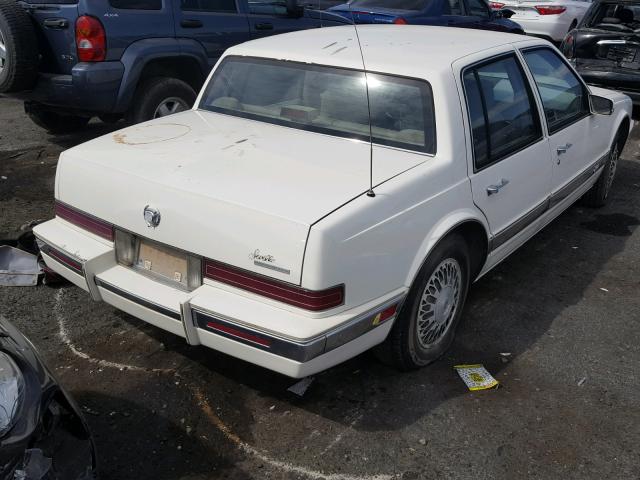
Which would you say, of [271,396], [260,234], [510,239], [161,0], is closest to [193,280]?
[260,234]

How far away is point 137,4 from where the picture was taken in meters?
6.06

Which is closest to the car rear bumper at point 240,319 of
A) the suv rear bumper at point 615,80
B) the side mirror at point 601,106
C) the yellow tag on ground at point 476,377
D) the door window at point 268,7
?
the yellow tag on ground at point 476,377

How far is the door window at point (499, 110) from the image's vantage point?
11.5 feet

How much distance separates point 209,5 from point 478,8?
5390 mm

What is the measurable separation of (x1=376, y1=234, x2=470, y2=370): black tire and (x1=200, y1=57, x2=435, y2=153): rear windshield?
0.54 meters

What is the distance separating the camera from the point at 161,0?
6.21m

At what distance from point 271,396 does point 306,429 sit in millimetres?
296

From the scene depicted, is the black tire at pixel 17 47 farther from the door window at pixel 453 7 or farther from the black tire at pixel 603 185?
the door window at pixel 453 7

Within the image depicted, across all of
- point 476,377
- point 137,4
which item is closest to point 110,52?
point 137,4

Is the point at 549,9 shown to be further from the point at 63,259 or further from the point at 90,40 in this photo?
the point at 63,259

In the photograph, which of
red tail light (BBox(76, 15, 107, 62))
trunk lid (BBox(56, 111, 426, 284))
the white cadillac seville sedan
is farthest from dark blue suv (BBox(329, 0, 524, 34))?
trunk lid (BBox(56, 111, 426, 284))

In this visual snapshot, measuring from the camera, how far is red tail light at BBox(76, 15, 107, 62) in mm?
5660

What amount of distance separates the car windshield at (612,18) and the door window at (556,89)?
4034 millimetres

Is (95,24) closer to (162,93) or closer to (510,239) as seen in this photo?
(162,93)
